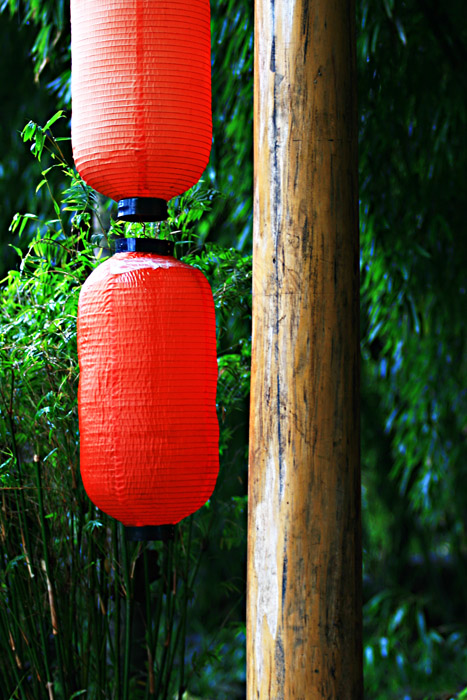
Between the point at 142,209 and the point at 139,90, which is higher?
the point at 139,90

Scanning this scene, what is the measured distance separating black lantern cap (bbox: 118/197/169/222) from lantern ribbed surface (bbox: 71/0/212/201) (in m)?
0.01

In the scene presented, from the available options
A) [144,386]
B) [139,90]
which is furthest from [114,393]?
[139,90]

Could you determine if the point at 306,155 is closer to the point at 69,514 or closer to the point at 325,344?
the point at 325,344

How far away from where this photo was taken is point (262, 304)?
4.47 feet

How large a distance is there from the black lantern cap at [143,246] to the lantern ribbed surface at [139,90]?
0.08 m

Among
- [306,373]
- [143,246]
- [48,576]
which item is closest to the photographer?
[306,373]

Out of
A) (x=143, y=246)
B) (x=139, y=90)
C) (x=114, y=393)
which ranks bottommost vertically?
(x=114, y=393)

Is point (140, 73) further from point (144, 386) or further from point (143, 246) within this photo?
point (144, 386)

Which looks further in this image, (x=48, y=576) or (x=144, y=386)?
(x=48, y=576)

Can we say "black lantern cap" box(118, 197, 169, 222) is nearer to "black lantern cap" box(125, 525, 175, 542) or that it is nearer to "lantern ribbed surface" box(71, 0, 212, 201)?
"lantern ribbed surface" box(71, 0, 212, 201)

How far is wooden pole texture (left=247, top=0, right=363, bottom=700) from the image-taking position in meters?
1.30

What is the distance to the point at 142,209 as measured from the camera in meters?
1.43

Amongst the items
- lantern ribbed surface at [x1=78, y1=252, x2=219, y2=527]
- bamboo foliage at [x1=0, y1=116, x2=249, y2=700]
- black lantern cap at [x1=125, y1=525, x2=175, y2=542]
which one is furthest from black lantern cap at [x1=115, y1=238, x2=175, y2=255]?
black lantern cap at [x1=125, y1=525, x2=175, y2=542]

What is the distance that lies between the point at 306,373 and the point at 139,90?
550 millimetres
